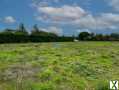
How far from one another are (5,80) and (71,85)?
2.92 metres

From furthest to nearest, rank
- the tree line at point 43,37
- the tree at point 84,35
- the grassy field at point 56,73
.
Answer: the tree at point 84,35, the tree line at point 43,37, the grassy field at point 56,73

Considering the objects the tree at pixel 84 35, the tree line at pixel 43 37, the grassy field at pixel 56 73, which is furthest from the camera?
the tree at pixel 84 35

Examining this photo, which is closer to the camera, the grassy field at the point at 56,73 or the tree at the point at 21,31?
the grassy field at the point at 56,73

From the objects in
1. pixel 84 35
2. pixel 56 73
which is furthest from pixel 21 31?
pixel 56 73

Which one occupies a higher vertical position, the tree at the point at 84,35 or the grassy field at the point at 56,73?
the tree at the point at 84,35

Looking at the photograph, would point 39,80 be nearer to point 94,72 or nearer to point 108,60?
point 94,72

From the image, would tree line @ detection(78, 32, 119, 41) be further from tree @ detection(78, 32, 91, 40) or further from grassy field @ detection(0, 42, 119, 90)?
grassy field @ detection(0, 42, 119, 90)

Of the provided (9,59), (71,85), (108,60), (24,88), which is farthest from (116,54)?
(24,88)

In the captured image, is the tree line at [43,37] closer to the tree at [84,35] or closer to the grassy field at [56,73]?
the tree at [84,35]

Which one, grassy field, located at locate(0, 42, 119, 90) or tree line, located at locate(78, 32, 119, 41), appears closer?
grassy field, located at locate(0, 42, 119, 90)

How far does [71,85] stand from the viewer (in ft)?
41.6

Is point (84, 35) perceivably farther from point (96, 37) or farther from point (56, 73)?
point (56, 73)

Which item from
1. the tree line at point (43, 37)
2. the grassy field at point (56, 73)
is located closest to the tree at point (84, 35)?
the tree line at point (43, 37)

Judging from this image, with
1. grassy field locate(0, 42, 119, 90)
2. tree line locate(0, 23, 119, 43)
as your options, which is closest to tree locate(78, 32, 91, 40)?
tree line locate(0, 23, 119, 43)
